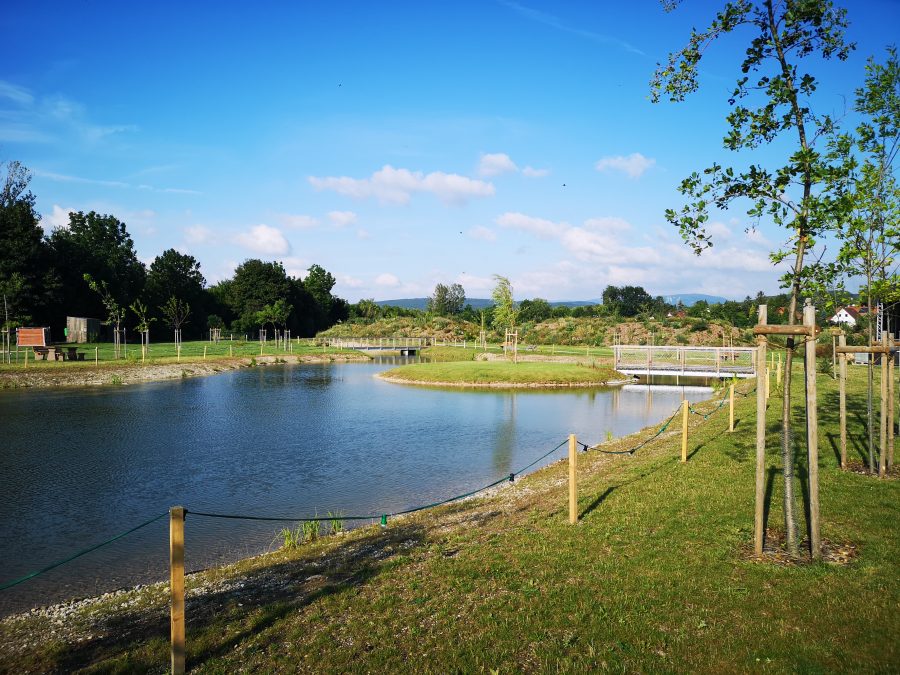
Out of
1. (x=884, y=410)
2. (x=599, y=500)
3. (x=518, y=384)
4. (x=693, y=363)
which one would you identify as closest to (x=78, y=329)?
(x=518, y=384)

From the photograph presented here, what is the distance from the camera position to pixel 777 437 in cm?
1571

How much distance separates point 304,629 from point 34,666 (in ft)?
10.4

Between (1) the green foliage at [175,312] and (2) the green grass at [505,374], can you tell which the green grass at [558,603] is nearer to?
(2) the green grass at [505,374]

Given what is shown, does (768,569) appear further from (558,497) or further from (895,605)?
(558,497)

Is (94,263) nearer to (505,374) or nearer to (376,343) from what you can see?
(376,343)

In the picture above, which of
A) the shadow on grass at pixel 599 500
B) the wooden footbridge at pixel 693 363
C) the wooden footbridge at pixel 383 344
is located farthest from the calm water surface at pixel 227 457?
the wooden footbridge at pixel 383 344

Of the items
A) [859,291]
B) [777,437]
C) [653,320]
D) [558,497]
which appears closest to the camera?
[859,291]

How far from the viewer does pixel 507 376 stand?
1730 inches

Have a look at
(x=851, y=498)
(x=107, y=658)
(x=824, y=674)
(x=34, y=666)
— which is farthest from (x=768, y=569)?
(x=34, y=666)

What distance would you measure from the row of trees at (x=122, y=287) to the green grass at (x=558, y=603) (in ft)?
154

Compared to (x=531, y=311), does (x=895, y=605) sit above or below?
below

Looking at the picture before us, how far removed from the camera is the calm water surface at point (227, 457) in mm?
12406

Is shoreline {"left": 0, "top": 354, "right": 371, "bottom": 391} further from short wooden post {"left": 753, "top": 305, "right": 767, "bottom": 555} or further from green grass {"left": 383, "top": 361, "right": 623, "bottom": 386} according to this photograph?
short wooden post {"left": 753, "top": 305, "right": 767, "bottom": 555}

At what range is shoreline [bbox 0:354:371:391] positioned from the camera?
3934 centimetres
